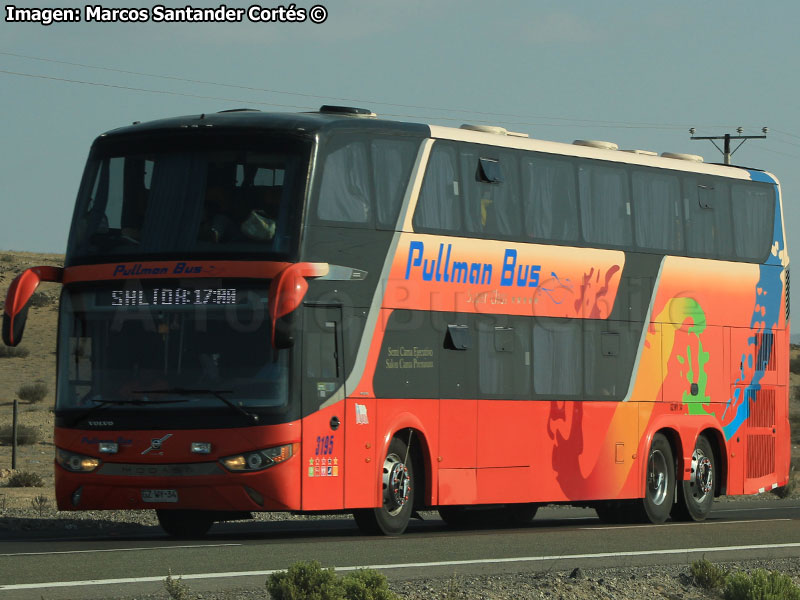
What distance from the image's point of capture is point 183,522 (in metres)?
18.7

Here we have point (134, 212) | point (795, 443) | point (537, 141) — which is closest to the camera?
point (134, 212)

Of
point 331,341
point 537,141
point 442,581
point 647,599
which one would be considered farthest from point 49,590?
point 537,141

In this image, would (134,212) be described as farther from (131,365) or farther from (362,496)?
(362,496)

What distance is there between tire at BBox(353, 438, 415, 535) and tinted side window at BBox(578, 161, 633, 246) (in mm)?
4496

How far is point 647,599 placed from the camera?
42.8 ft

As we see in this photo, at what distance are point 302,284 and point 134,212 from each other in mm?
2322

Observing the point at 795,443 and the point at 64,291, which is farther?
the point at 795,443

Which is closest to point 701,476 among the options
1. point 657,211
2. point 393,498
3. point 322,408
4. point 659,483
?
point 659,483

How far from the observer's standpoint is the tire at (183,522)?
18641 mm

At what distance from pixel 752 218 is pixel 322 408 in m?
9.94

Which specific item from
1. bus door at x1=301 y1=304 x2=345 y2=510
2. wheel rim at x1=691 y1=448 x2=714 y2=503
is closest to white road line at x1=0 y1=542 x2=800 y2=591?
bus door at x1=301 y1=304 x2=345 y2=510

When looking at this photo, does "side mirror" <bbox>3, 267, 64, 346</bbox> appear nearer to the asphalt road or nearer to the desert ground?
the asphalt road

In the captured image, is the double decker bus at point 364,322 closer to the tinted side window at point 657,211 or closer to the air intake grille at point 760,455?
the tinted side window at point 657,211

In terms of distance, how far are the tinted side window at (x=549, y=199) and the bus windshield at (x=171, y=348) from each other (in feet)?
15.7
